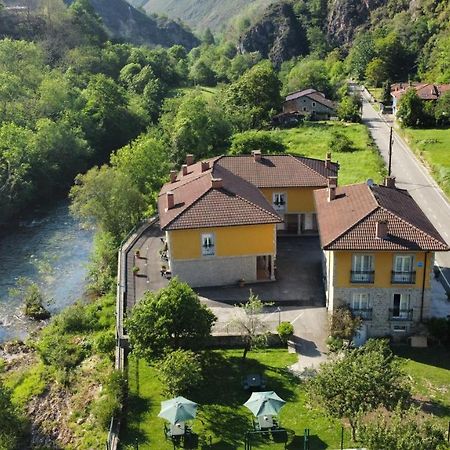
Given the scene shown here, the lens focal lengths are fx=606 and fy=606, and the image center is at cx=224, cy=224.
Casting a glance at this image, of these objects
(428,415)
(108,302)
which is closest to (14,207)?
(108,302)

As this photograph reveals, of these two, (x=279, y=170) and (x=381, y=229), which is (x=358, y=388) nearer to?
(x=381, y=229)

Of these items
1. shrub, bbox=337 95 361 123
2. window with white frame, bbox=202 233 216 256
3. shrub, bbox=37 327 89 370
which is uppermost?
shrub, bbox=337 95 361 123

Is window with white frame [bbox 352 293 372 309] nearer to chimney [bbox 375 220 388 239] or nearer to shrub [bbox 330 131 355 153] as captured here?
chimney [bbox 375 220 388 239]

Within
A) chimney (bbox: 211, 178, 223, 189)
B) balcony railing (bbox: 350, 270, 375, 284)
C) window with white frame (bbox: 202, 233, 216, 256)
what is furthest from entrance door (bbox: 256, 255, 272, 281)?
balcony railing (bbox: 350, 270, 375, 284)

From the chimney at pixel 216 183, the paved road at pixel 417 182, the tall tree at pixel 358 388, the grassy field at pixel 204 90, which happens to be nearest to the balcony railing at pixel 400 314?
the paved road at pixel 417 182

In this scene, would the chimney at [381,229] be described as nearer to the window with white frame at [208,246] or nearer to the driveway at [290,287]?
the driveway at [290,287]
